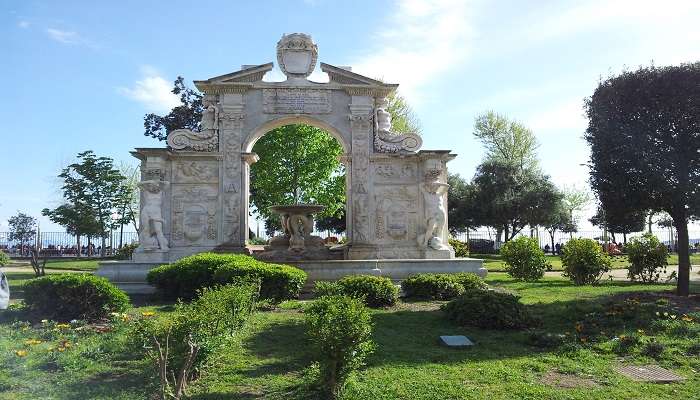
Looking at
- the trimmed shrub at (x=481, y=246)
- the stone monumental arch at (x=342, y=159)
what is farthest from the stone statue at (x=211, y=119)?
the trimmed shrub at (x=481, y=246)

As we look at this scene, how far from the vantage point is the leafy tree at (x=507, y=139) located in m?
43.9

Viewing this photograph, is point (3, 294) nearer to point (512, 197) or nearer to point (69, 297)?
point (69, 297)

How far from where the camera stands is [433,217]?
55.6 feet

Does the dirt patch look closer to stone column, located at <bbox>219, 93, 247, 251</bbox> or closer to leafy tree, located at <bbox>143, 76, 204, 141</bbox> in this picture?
stone column, located at <bbox>219, 93, 247, 251</bbox>

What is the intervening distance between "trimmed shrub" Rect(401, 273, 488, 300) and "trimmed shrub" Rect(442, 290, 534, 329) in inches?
121

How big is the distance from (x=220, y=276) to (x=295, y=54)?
29.1 feet

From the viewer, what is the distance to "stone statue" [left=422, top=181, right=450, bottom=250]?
16.9 metres

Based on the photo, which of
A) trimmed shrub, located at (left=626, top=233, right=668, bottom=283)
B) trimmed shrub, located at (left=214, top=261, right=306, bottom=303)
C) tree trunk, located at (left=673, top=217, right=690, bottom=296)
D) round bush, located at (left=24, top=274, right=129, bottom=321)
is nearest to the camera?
round bush, located at (left=24, top=274, right=129, bottom=321)

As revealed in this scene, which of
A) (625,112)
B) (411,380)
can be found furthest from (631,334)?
(625,112)

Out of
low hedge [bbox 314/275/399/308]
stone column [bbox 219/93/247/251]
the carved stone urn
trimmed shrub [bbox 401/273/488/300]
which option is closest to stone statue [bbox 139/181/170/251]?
stone column [bbox 219/93/247/251]

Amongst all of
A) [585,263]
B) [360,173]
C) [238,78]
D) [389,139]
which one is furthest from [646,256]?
[238,78]

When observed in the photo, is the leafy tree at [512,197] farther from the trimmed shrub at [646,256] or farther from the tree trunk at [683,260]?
the tree trunk at [683,260]

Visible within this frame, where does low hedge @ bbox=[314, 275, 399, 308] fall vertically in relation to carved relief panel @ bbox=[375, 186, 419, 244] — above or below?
below

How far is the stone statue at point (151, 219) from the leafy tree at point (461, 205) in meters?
27.6
